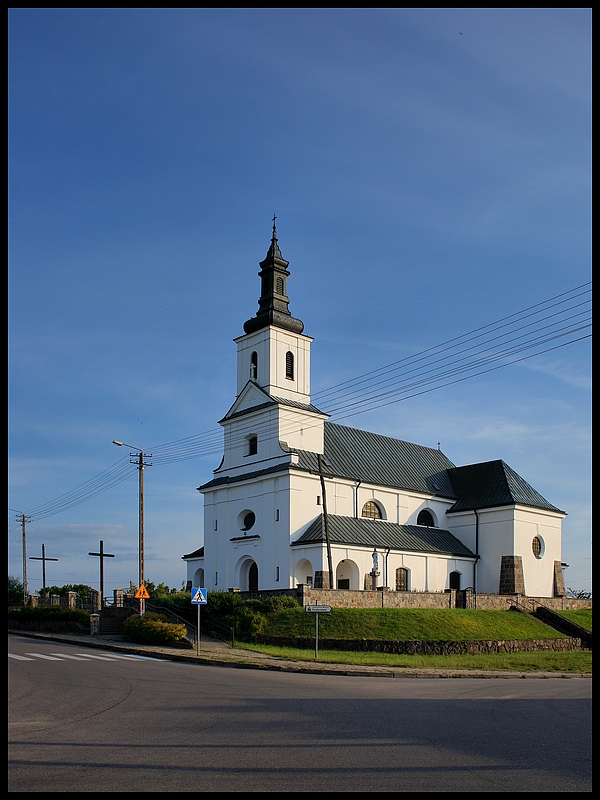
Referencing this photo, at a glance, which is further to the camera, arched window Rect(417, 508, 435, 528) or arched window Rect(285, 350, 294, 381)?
arched window Rect(417, 508, 435, 528)

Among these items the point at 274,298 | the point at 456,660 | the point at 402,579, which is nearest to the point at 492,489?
the point at 402,579

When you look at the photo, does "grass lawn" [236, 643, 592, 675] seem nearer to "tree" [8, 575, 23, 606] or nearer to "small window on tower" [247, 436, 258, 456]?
"small window on tower" [247, 436, 258, 456]

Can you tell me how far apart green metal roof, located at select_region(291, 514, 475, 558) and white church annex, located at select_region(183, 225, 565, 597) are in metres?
0.10

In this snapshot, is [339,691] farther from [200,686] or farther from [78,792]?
[78,792]

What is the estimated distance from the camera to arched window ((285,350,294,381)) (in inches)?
2024

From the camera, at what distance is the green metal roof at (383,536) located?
45781mm

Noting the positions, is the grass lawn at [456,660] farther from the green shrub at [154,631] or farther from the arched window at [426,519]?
the arched window at [426,519]

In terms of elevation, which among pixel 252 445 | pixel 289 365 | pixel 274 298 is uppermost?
pixel 274 298

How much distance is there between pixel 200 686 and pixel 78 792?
1106cm

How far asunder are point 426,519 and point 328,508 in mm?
11277

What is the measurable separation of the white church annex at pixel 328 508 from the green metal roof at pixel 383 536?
0.10 metres

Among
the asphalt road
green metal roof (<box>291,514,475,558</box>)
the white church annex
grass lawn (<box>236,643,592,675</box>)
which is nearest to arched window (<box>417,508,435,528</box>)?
the white church annex

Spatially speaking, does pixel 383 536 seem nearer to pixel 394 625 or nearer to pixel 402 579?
pixel 402 579

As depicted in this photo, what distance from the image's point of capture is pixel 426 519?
5700cm
